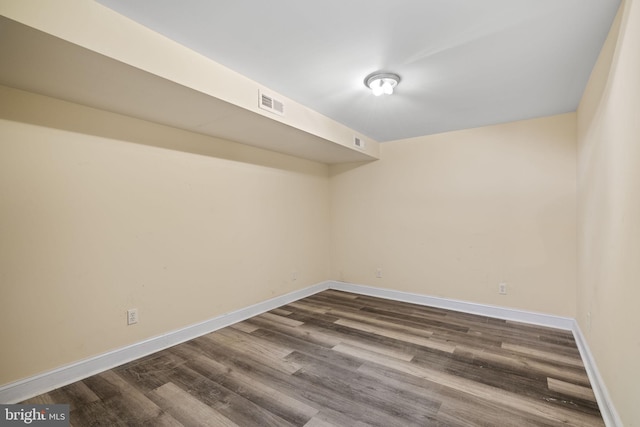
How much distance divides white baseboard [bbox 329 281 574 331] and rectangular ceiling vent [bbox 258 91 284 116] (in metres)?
3.01

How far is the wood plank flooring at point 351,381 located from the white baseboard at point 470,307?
16cm

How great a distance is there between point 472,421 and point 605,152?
6.28ft

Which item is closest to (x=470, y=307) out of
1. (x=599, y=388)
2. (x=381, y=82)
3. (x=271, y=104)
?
(x=599, y=388)

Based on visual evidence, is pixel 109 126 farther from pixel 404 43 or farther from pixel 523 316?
pixel 523 316

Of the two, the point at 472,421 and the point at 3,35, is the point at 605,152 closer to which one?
the point at 472,421

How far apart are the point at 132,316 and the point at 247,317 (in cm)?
126

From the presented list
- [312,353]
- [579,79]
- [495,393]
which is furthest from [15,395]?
[579,79]

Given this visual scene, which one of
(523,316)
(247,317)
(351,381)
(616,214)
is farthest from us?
(247,317)

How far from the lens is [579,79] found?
2.25 metres

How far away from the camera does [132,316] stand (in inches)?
95.4

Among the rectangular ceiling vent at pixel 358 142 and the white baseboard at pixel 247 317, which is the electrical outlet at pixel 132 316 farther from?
the rectangular ceiling vent at pixel 358 142

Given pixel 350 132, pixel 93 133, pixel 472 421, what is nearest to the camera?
pixel 472 421
